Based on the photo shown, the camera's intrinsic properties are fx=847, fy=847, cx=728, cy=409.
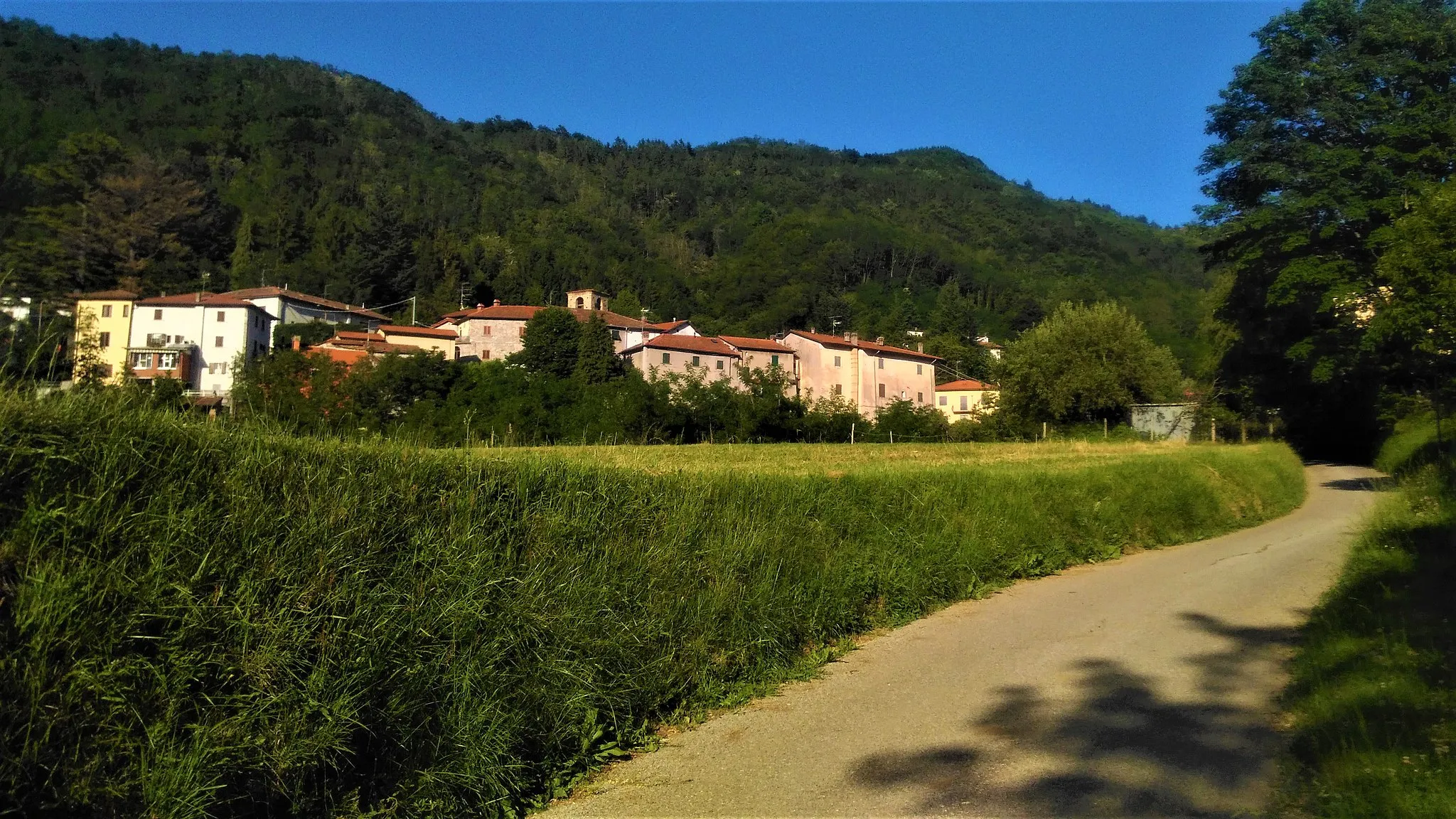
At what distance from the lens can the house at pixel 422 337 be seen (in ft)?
249

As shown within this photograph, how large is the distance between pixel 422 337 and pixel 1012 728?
78871mm

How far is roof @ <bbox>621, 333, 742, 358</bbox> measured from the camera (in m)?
74.1

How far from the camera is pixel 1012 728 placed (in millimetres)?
5676

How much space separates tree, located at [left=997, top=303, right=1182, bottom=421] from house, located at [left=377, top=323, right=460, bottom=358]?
161 ft

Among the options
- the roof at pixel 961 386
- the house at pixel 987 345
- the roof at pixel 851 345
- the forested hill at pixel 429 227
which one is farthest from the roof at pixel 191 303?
the house at pixel 987 345

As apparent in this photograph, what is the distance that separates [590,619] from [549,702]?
661mm

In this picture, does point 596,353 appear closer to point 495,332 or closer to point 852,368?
point 495,332

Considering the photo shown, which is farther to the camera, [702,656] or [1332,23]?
[1332,23]

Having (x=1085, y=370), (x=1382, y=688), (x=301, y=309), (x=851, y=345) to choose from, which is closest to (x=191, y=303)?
(x=301, y=309)

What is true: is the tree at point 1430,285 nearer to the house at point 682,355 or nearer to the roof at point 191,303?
the house at point 682,355

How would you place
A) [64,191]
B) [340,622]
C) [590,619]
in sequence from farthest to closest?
[64,191], [590,619], [340,622]

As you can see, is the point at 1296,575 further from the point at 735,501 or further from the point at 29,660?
the point at 29,660

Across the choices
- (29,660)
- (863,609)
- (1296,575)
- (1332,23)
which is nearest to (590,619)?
(29,660)

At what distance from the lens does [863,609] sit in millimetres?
9094
